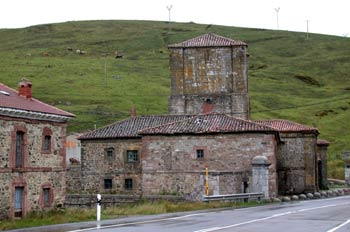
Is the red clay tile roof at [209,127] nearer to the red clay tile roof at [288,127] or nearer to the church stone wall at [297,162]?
the red clay tile roof at [288,127]

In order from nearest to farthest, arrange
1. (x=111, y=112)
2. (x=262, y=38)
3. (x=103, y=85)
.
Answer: (x=111, y=112) < (x=103, y=85) < (x=262, y=38)

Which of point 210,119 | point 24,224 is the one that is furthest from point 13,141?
point 210,119

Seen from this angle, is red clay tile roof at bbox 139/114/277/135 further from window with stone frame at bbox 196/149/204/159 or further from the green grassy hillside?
the green grassy hillside

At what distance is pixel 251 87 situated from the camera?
340ft

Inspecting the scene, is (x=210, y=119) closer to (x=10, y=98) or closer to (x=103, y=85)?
(x=10, y=98)

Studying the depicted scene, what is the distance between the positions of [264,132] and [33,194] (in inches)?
630

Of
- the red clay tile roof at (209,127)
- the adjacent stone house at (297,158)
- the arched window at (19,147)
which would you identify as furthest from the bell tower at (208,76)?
the arched window at (19,147)

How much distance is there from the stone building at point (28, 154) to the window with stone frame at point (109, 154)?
12.3 metres

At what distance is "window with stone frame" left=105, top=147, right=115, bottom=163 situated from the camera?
47.7m

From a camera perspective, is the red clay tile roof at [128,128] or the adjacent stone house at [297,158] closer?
the red clay tile roof at [128,128]

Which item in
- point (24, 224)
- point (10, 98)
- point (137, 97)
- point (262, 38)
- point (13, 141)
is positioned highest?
point (262, 38)

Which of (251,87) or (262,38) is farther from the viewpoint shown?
(262,38)

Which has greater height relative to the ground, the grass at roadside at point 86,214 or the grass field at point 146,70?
the grass field at point 146,70

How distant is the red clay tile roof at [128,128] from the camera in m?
47.8
